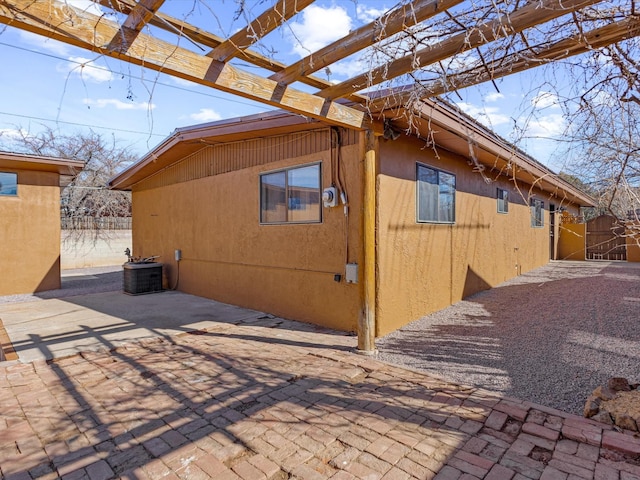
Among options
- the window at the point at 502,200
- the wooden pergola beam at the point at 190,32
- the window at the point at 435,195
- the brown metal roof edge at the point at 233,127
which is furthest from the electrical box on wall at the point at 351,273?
the window at the point at 502,200

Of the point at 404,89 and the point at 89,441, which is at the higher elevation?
the point at 404,89

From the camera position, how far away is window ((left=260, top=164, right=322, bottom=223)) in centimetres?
589

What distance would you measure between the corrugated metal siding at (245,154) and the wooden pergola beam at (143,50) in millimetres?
2081

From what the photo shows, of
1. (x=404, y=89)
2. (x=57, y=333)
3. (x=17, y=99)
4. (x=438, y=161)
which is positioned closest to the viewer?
(x=404, y=89)

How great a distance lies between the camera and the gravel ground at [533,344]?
354 centimetres

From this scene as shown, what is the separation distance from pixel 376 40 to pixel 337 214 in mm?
3087

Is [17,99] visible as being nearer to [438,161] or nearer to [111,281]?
[438,161]

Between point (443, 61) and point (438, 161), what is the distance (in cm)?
364

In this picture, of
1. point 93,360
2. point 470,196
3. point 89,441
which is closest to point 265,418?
point 89,441

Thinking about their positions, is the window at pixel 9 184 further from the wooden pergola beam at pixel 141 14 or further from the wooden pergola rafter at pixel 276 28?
the wooden pergola beam at pixel 141 14

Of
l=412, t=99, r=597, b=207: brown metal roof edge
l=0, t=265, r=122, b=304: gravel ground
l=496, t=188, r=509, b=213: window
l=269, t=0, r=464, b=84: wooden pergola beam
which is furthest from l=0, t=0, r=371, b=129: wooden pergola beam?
l=0, t=265, r=122, b=304: gravel ground

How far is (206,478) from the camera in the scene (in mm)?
2219

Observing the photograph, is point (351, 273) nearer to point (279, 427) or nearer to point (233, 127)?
point (279, 427)

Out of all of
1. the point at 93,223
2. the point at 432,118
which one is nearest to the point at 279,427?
the point at 432,118
